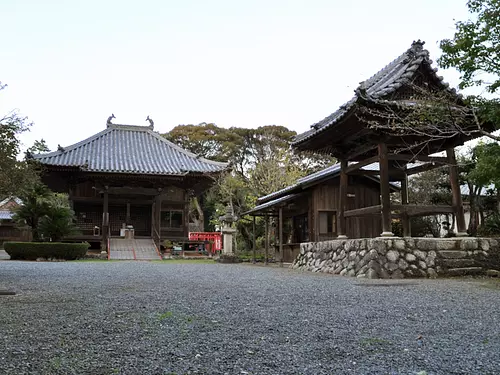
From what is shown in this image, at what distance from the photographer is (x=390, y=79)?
1029 cm

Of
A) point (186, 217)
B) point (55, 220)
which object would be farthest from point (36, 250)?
point (186, 217)

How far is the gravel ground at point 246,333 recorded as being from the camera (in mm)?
2678

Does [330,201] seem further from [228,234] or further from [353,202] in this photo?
[228,234]

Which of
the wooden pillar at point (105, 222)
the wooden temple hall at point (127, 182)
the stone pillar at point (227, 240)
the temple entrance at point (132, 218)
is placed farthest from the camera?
the temple entrance at point (132, 218)

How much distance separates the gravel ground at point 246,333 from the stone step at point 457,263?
137 inches

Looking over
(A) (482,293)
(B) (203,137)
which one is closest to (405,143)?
(A) (482,293)

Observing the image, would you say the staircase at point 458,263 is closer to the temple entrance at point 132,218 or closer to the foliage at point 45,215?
the foliage at point 45,215

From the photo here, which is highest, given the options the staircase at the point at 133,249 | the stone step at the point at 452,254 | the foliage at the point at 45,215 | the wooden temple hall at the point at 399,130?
the wooden temple hall at the point at 399,130

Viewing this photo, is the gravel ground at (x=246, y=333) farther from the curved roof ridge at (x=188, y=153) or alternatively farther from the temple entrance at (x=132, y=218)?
the temple entrance at (x=132, y=218)

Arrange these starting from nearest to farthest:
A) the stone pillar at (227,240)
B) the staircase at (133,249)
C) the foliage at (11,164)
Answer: the foliage at (11,164) < the stone pillar at (227,240) < the staircase at (133,249)

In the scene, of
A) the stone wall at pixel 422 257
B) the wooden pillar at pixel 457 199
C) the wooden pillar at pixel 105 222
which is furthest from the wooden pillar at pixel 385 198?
the wooden pillar at pixel 105 222

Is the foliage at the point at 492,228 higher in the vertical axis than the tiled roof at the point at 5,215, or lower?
lower

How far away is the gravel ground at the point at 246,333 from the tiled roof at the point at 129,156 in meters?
16.8

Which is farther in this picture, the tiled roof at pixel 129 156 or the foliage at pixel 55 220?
the tiled roof at pixel 129 156
